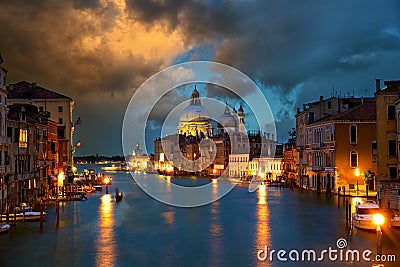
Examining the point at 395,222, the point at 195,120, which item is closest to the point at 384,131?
the point at 395,222

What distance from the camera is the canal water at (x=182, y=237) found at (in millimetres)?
17719

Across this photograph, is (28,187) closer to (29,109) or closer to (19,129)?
(19,129)

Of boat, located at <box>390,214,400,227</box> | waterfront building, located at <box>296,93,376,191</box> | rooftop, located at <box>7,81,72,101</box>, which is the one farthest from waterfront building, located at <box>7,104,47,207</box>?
waterfront building, located at <box>296,93,376,191</box>

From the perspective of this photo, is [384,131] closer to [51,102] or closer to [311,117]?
[311,117]

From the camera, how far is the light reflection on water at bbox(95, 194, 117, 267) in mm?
17556

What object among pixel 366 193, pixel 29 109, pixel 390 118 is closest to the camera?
pixel 390 118

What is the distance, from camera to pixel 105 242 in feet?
68.8

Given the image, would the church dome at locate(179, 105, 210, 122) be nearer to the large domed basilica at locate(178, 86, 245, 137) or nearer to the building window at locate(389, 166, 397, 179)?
the large domed basilica at locate(178, 86, 245, 137)

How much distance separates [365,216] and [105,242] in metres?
10.7

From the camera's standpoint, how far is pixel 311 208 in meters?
32.0

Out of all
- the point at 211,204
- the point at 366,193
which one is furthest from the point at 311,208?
the point at 211,204

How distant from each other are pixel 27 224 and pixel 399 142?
1784 cm

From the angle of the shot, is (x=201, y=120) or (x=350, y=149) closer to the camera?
(x=350, y=149)

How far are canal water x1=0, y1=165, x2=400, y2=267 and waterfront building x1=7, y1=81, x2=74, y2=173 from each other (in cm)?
1940
